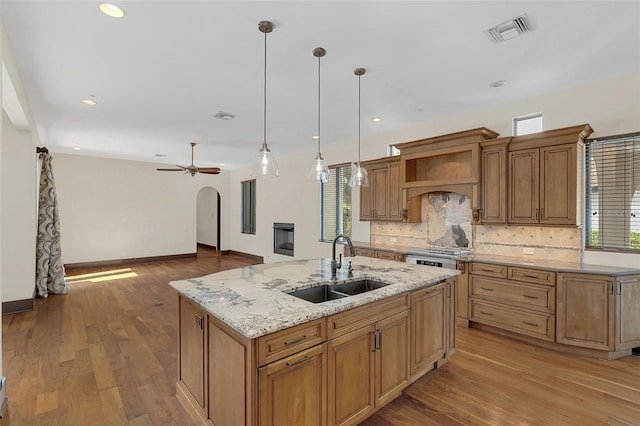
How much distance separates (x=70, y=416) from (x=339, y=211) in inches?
200

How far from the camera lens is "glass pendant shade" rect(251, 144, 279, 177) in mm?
2795

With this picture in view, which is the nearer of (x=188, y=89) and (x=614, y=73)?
(x=614, y=73)

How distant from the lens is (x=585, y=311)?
3.15 meters

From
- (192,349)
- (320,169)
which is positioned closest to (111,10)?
(320,169)

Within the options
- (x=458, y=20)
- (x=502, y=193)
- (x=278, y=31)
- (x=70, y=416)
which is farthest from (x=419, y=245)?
(x=70, y=416)

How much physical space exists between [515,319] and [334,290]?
7.95 feet

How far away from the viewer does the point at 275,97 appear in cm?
398

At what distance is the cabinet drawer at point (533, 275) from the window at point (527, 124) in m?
1.81

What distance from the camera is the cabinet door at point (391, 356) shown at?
2.17m

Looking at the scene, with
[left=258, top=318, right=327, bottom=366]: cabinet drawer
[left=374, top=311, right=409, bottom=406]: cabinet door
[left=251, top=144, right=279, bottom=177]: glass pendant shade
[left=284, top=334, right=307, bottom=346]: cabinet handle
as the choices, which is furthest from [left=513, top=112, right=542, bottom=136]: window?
[left=284, top=334, right=307, bottom=346]: cabinet handle

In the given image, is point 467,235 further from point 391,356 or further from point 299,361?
point 299,361

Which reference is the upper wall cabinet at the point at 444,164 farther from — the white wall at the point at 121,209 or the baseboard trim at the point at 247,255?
the white wall at the point at 121,209

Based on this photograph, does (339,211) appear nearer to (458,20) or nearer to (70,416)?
(458,20)

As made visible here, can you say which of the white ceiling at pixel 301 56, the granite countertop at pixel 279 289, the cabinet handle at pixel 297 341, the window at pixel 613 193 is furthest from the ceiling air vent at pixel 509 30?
the cabinet handle at pixel 297 341
